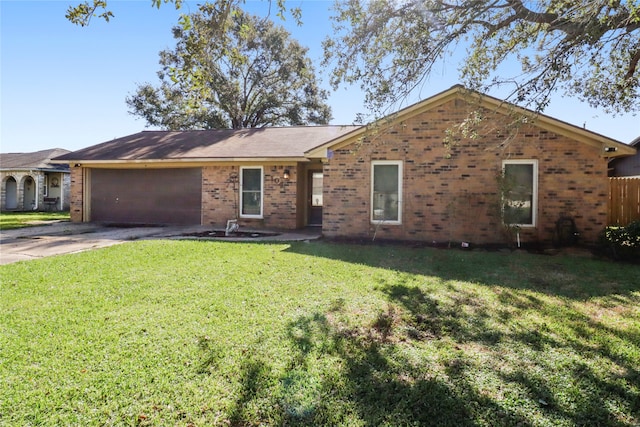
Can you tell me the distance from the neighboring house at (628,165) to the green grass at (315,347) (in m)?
17.5

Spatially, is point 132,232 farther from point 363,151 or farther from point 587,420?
point 587,420

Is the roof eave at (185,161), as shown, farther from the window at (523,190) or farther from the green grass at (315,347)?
the green grass at (315,347)

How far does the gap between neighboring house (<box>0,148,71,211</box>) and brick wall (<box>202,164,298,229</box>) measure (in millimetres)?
15535

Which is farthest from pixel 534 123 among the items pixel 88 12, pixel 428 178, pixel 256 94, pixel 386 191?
pixel 256 94

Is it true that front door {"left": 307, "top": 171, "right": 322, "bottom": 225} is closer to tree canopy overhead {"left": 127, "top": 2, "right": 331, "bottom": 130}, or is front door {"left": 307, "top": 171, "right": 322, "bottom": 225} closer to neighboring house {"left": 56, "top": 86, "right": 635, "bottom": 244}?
neighboring house {"left": 56, "top": 86, "right": 635, "bottom": 244}

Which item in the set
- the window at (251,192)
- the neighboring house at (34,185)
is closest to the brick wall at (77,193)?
the window at (251,192)

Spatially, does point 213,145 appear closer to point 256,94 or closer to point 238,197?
point 238,197

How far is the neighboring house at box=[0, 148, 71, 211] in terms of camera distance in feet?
74.2

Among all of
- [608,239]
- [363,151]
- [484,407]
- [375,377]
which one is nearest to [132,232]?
[363,151]

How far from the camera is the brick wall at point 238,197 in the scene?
12797 millimetres

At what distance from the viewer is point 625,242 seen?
795 centimetres

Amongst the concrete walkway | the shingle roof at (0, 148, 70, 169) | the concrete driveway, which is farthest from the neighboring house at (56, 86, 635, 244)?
the shingle roof at (0, 148, 70, 169)

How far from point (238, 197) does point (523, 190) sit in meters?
9.44

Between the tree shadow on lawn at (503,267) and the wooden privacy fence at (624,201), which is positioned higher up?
the wooden privacy fence at (624,201)
